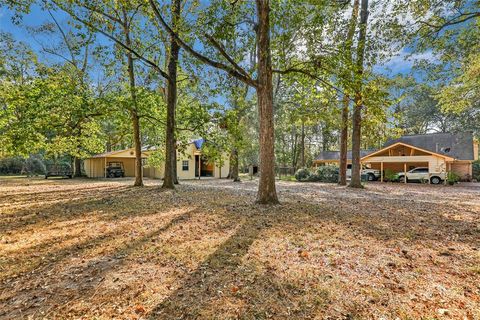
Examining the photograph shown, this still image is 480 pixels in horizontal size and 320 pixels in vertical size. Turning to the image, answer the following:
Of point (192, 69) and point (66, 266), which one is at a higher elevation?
point (192, 69)

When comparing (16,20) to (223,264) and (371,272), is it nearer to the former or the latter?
(223,264)

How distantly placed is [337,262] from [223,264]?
1.61m

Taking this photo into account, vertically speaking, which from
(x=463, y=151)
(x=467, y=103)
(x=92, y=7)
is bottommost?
(x=463, y=151)

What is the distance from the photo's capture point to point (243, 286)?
2863 millimetres

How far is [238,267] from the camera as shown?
3.38m

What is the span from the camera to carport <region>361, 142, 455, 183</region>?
2041cm

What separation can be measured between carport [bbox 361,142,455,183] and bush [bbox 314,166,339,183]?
436 centimetres

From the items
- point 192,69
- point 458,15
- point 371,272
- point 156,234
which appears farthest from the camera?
point 192,69

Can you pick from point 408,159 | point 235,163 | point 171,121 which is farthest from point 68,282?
point 408,159

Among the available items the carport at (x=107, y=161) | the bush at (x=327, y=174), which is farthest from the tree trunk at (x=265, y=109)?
the carport at (x=107, y=161)

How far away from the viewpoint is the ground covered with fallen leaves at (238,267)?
8.05 ft

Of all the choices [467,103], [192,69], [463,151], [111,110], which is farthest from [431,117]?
[111,110]

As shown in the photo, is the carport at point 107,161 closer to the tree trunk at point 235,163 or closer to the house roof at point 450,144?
the tree trunk at point 235,163

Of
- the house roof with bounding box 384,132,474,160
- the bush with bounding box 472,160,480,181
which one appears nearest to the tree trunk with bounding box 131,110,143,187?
the house roof with bounding box 384,132,474,160
